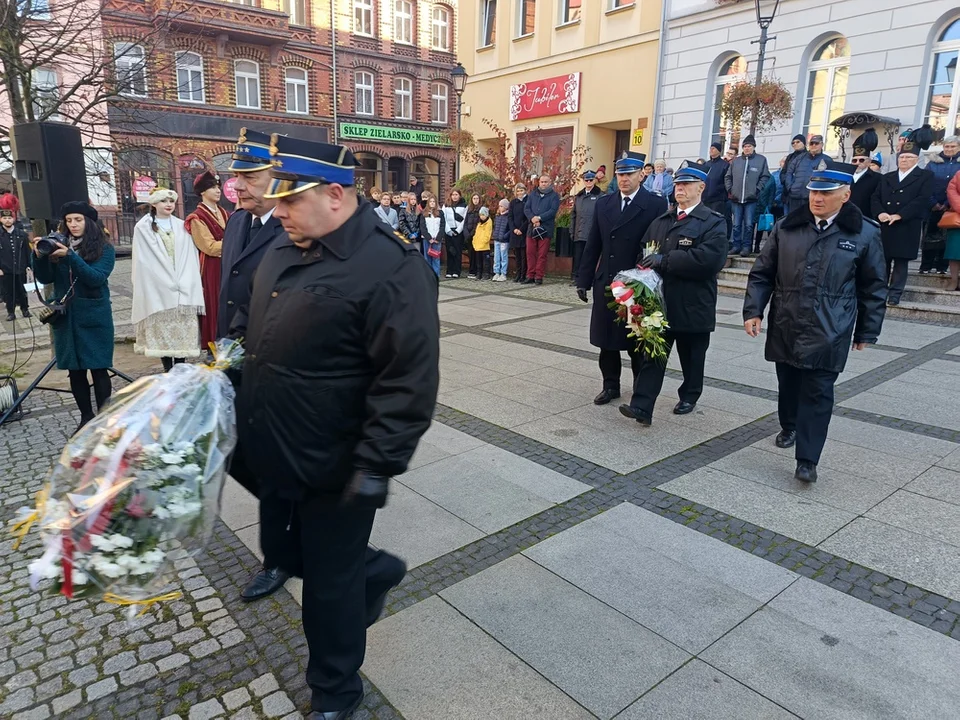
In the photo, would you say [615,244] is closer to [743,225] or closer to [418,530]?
[418,530]

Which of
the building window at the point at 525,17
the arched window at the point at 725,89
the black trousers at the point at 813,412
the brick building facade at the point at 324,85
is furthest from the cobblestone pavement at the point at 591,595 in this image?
the brick building facade at the point at 324,85

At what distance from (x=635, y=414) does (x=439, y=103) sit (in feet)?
114

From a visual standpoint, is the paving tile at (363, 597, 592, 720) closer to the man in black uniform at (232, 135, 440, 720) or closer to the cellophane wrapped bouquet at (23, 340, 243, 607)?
the man in black uniform at (232, 135, 440, 720)

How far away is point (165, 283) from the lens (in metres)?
6.22

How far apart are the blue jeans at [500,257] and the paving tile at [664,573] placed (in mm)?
11444

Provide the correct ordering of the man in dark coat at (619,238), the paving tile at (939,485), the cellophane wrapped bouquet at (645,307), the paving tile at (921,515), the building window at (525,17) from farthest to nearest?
the building window at (525,17) < the man in dark coat at (619,238) < the cellophane wrapped bouquet at (645,307) < the paving tile at (939,485) < the paving tile at (921,515)

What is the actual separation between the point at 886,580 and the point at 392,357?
9.32 feet

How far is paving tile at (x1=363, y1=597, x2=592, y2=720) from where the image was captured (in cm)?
250

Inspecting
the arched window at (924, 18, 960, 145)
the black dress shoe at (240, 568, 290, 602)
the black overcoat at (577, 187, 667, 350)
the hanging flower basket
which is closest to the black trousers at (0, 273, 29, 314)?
the black overcoat at (577, 187, 667, 350)

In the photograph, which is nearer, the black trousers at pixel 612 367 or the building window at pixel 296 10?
the black trousers at pixel 612 367

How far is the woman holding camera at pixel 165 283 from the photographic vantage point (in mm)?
6133

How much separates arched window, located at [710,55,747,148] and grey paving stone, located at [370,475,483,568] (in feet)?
48.6

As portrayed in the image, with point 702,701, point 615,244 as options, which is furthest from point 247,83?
point 702,701

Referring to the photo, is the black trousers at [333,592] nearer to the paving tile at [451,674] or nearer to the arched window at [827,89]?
the paving tile at [451,674]
